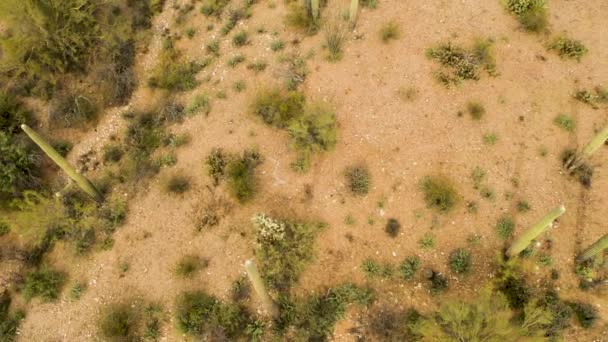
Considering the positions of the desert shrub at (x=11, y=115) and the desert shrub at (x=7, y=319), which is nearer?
the desert shrub at (x=7, y=319)

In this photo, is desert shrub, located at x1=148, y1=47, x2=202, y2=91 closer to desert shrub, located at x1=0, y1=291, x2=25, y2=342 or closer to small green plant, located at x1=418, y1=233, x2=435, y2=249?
desert shrub, located at x1=0, y1=291, x2=25, y2=342

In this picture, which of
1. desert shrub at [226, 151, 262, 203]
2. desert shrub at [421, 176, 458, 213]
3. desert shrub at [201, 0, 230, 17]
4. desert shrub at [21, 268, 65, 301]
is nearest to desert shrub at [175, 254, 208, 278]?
desert shrub at [226, 151, 262, 203]

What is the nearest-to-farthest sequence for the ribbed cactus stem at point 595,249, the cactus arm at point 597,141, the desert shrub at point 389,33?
the ribbed cactus stem at point 595,249 < the cactus arm at point 597,141 < the desert shrub at point 389,33

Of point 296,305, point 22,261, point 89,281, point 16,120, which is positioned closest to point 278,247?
point 296,305

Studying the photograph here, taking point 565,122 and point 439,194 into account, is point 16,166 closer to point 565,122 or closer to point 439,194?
point 439,194

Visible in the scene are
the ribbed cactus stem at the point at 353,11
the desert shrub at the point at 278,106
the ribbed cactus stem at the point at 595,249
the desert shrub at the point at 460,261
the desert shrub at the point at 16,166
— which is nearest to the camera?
the ribbed cactus stem at the point at 595,249

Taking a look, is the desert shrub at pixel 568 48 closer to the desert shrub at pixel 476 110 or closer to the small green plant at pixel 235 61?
the desert shrub at pixel 476 110

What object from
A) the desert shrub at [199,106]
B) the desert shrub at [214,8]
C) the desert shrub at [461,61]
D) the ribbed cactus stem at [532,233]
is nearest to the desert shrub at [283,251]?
the desert shrub at [199,106]
